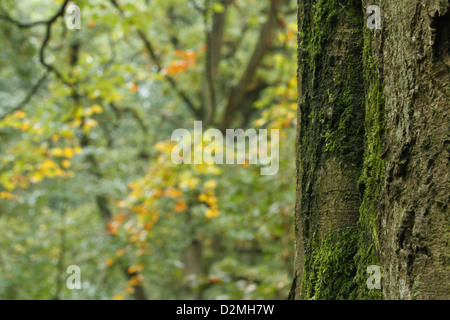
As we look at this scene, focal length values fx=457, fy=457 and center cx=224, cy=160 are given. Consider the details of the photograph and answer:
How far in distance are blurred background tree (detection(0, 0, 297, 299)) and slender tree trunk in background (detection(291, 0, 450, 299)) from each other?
10.5 ft

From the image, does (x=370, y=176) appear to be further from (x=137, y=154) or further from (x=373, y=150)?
(x=137, y=154)

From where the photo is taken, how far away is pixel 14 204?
799 cm

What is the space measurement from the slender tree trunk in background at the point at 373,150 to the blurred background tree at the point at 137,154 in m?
3.21

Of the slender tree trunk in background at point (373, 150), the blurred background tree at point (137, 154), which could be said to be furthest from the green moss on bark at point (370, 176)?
the blurred background tree at point (137, 154)

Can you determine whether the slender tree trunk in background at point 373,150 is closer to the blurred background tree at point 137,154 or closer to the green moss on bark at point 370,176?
the green moss on bark at point 370,176

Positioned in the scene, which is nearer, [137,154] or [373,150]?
[373,150]

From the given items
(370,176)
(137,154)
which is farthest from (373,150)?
(137,154)

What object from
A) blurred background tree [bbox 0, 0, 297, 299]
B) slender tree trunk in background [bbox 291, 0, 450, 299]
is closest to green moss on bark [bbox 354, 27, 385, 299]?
slender tree trunk in background [bbox 291, 0, 450, 299]

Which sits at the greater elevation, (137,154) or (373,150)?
(373,150)

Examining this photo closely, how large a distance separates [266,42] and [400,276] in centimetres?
601

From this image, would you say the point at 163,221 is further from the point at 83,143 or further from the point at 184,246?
the point at 83,143

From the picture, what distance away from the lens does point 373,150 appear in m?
1.20

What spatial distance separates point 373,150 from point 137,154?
936cm
